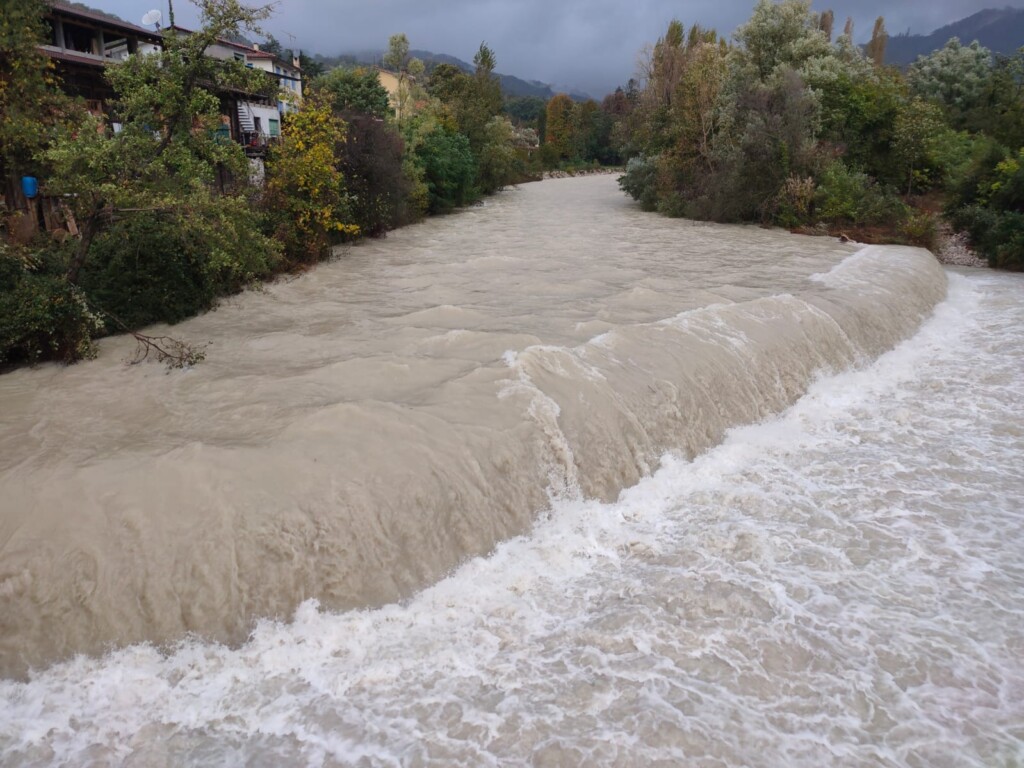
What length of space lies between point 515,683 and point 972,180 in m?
23.5

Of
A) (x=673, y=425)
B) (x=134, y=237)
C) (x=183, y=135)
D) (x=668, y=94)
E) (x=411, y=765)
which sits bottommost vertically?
(x=411, y=765)

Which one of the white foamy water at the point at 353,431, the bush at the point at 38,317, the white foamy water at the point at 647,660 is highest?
the bush at the point at 38,317

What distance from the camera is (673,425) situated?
8.59 metres

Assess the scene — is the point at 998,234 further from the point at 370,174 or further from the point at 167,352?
the point at 167,352

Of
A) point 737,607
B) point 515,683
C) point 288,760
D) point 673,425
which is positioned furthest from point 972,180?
point 288,760

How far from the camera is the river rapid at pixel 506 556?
473 centimetres

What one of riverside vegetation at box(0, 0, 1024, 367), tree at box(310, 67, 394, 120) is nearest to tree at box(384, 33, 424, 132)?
riverside vegetation at box(0, 0, 1024, 367)

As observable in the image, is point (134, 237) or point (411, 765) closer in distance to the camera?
point (411, 765)

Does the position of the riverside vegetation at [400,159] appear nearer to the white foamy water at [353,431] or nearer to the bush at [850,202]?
the bush at [850,202]

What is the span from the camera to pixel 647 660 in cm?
531

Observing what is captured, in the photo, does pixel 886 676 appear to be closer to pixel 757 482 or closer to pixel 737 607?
pixel 737 607

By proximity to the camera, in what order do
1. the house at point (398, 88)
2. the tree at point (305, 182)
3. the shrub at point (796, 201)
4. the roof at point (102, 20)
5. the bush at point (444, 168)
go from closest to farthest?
1. the tree at point (305, 182)
2. the roof at point (102, 20)
3. the shrub at point (796, 201)
4. the bush at point (444, 168)
5. the house at point (398, 88)

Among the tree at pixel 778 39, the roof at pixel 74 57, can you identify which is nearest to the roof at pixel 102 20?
the roof at pixel 74 57

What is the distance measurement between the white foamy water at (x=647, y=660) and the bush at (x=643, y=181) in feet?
81.7
